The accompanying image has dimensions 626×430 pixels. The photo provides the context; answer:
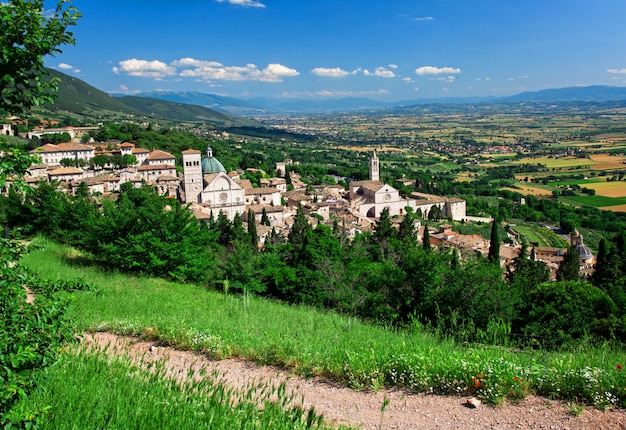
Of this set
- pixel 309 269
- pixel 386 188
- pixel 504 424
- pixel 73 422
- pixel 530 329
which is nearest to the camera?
pixel 73 422

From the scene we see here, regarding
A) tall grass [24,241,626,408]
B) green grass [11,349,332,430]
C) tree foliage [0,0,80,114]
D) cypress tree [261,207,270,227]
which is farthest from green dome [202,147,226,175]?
tree foliage [0,0,80,114]

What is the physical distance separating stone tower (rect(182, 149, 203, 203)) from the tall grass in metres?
41.2

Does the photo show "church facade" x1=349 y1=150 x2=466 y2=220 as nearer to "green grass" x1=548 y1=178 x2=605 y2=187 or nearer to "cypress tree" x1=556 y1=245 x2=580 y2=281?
"cypress tree" x1=556 y1=245 x2=580 y2=281

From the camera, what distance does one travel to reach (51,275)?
13.3m

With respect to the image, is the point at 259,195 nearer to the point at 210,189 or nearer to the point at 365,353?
the point at 210,189

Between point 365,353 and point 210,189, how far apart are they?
45372 millimetres

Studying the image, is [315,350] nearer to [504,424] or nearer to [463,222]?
[504,424]

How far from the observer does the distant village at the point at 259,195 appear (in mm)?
47406

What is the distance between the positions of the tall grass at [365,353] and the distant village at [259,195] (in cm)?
3196

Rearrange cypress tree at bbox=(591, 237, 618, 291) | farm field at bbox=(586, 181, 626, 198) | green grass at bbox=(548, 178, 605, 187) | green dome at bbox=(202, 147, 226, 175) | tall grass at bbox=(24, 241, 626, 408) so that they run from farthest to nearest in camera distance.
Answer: green grass at bbox=(548, 178, 605, 187) < farm field at bbox=(586, 181, 626, 198) < green dome at bbox=(202, 147, 226, 175) < cypress tree at bbox=(591, 237, 618, 291) < tall grass at bbox=(24, 241, 626, 408)

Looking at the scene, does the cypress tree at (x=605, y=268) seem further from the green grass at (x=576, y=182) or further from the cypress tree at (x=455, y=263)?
the green grass at (x=576, y=182)

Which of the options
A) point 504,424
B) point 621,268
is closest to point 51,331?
point 504,424

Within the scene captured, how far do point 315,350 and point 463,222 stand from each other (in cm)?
6260

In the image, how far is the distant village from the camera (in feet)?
156
